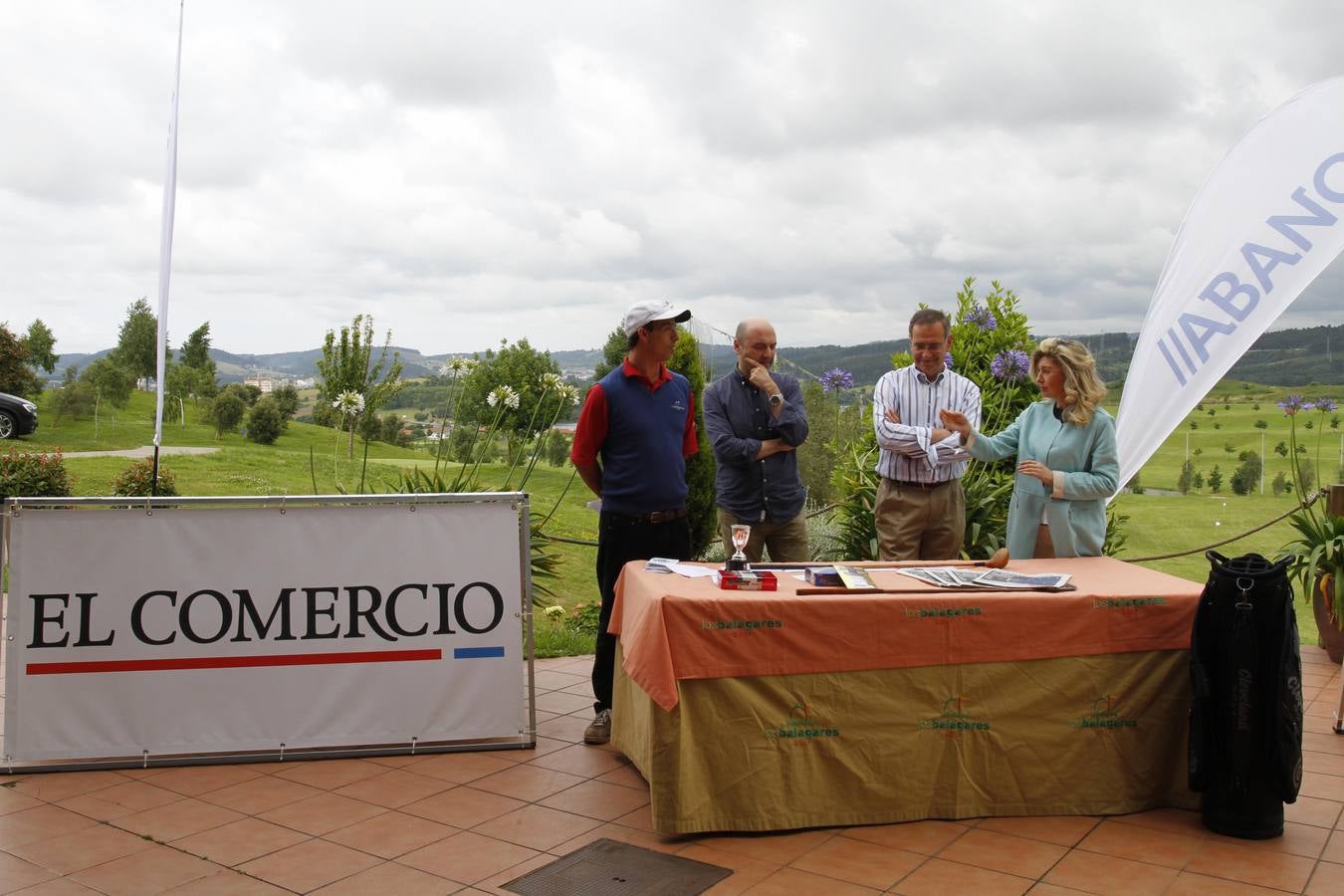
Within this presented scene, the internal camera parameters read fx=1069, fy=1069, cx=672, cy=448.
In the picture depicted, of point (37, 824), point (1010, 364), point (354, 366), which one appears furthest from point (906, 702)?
point (354, 366)

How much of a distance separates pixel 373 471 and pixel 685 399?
14.5ft

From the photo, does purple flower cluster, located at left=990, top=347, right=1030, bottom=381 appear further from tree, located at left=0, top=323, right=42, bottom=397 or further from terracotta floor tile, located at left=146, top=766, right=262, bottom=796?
tree, located at left=0, top=323, right=42, bottom=397

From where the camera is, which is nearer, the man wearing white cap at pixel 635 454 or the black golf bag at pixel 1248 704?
the black golf bag at pixel 1248 704

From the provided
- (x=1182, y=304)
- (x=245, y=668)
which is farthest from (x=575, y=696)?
(x=1182, y=304)

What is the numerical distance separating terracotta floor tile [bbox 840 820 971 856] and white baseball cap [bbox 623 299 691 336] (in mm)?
1927

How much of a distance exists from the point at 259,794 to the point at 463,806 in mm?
732

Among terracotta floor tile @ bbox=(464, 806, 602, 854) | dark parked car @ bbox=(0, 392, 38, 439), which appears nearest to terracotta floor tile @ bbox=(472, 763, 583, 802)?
terracotta floor tile @ bbox=(464, 806, 602, 854)

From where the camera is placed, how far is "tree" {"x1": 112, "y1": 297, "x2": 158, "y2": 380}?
51.0 ft

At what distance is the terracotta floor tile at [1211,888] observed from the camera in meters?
2.88

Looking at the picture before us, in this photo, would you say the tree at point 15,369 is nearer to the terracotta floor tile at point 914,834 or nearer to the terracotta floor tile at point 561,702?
the terracotta floor tile at point 561,702

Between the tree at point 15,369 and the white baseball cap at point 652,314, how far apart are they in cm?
1300

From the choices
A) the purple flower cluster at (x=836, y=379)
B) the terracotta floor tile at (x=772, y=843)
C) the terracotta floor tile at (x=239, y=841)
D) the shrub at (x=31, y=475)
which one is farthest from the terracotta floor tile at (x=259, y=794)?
the shrub at (x=31, y=475)

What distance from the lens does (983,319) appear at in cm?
732

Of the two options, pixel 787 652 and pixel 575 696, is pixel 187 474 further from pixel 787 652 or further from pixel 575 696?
pixel 787 652
